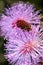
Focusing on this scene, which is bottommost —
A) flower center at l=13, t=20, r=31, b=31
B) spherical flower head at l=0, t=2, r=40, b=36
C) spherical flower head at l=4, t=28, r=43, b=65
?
spherical flower head at l=4, t=28, r=43, b=65

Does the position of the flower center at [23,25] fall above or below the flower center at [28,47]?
above

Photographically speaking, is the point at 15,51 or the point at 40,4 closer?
the point at 15,51

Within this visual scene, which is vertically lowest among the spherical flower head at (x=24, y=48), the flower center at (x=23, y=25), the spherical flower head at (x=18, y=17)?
the spherical flower head at (x=24, y=48)

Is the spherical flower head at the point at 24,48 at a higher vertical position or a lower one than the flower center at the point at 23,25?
lower

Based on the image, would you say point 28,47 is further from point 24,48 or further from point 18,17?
point 18,17

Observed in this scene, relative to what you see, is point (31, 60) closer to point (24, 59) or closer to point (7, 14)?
point (24, 59)

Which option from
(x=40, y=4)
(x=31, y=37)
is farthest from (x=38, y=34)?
(x=40, y=4)

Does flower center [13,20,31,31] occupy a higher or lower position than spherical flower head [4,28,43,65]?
higher

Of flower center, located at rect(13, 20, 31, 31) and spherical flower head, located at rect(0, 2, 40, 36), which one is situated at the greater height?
spherical flower head, located at rect(0, 2, 40, 36)
